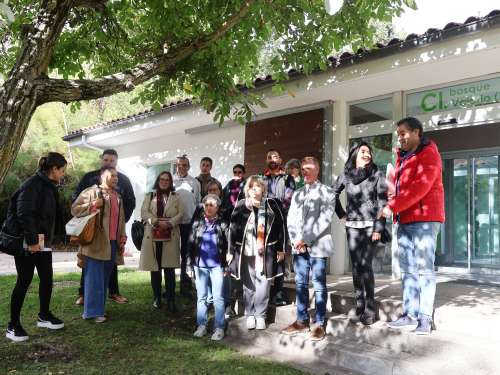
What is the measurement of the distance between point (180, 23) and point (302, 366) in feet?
14.0

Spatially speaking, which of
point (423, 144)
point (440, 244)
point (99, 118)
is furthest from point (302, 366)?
point (99, 118)

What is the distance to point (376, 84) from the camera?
7270mm

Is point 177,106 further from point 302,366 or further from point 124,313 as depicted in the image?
point 302,366

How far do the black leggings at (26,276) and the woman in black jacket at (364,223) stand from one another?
3.48 metres

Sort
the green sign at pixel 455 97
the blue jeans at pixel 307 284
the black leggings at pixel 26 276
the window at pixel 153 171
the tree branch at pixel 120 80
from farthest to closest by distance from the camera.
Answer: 1. the window at pixel 153 171
2. the green sign at pixel 455 97
3. the black leggings at pixel 26 276
4. the blue jeans at pixel 307 284
5. the tree branch at pixel 120 80

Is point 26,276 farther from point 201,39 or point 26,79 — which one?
point 201,39

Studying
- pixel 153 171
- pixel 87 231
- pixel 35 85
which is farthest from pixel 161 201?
pixel 153 171

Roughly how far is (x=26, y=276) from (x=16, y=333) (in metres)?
0.63

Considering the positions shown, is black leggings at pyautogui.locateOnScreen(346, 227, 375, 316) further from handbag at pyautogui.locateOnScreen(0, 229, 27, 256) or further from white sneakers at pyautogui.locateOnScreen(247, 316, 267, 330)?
handbag at pyautogui.locateOnScreen(0, 229, 27, 256)

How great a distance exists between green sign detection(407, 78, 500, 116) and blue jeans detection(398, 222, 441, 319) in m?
3.33

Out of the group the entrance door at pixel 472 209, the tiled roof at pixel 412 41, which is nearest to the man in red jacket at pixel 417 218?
the tiled roof at pixel 412 41

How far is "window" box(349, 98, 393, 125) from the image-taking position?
309 inches

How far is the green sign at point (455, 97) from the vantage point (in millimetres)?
6703

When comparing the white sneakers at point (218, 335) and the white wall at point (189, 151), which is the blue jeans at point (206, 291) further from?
the white wall at point (189, 151)
